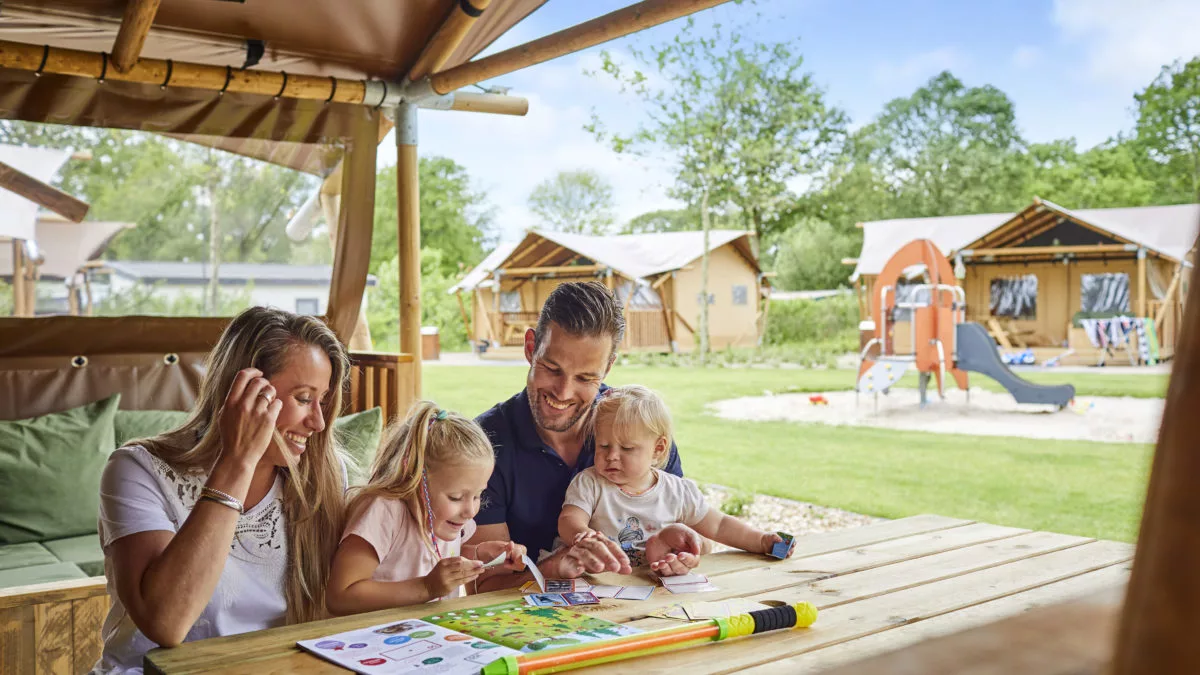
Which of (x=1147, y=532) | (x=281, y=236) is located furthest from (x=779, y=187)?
(x=1147, y=532)

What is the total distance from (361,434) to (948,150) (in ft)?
119

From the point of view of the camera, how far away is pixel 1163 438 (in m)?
0.17

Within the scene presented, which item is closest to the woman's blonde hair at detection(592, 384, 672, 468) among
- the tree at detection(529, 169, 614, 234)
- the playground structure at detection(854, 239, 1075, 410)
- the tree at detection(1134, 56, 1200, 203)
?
the playground structure at detection(854, 239, 1075, 410)

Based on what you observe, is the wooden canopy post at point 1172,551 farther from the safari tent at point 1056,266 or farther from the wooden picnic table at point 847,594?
the safari tent at point 1056,266

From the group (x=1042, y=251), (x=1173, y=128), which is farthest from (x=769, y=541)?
(x=1173, y=128)

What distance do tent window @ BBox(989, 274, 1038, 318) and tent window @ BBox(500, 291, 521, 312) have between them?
10.5m

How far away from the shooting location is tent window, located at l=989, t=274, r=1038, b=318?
826 inches

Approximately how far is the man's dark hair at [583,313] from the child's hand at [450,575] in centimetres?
76

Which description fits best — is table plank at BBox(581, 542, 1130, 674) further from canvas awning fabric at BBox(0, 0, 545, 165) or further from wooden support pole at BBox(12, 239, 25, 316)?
wooden support pole at BBox(12, 239, 25, 316)

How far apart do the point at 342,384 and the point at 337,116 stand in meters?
3.21

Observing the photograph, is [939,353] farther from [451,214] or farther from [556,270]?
[451,214]

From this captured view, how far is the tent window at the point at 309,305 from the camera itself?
5.05 meters

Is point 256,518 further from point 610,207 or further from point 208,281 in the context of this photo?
point 610,207

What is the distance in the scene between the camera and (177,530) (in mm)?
1960
